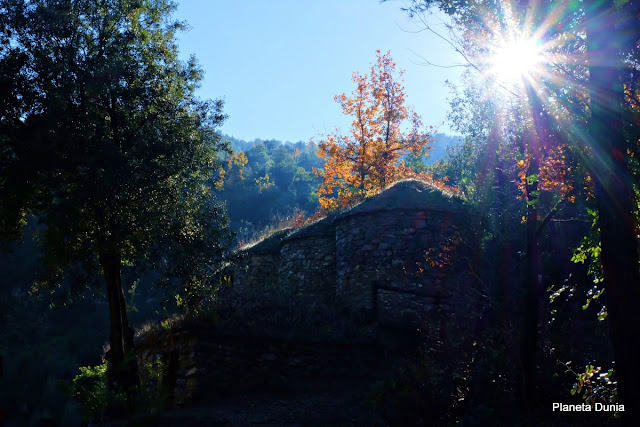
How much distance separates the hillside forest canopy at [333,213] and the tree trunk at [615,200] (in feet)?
0.06

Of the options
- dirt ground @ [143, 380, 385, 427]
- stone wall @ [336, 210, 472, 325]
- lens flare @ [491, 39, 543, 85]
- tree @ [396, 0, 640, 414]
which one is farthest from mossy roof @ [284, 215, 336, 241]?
tree @ [396, 0, 640, 414]

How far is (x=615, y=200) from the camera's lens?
18.1 feet

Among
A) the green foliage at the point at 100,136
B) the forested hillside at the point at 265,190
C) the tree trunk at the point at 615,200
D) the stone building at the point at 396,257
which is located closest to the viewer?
the tree trunk at the point at 615,200

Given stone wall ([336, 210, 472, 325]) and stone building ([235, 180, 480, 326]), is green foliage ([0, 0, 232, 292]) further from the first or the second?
stone wall ([336, 210, 472, 325])

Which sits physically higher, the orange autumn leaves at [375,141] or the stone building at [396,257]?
the orange autumn leaves at [375,141]

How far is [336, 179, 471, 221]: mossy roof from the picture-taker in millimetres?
13586

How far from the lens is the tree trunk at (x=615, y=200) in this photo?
5156 millimetres

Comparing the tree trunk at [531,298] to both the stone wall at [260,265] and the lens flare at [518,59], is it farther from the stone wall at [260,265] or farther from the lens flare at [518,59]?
the stone wall at [260,265]

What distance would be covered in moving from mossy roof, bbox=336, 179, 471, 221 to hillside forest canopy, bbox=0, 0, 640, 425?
51cm

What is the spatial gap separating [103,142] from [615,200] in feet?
29.0

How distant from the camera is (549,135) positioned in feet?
23.2

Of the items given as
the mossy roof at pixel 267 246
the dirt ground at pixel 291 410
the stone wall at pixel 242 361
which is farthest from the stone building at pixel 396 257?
the dirt ground at pixel 291 410

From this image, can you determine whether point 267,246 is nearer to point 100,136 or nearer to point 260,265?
point 260,265

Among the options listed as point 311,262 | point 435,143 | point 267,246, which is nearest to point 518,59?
point 311,262
